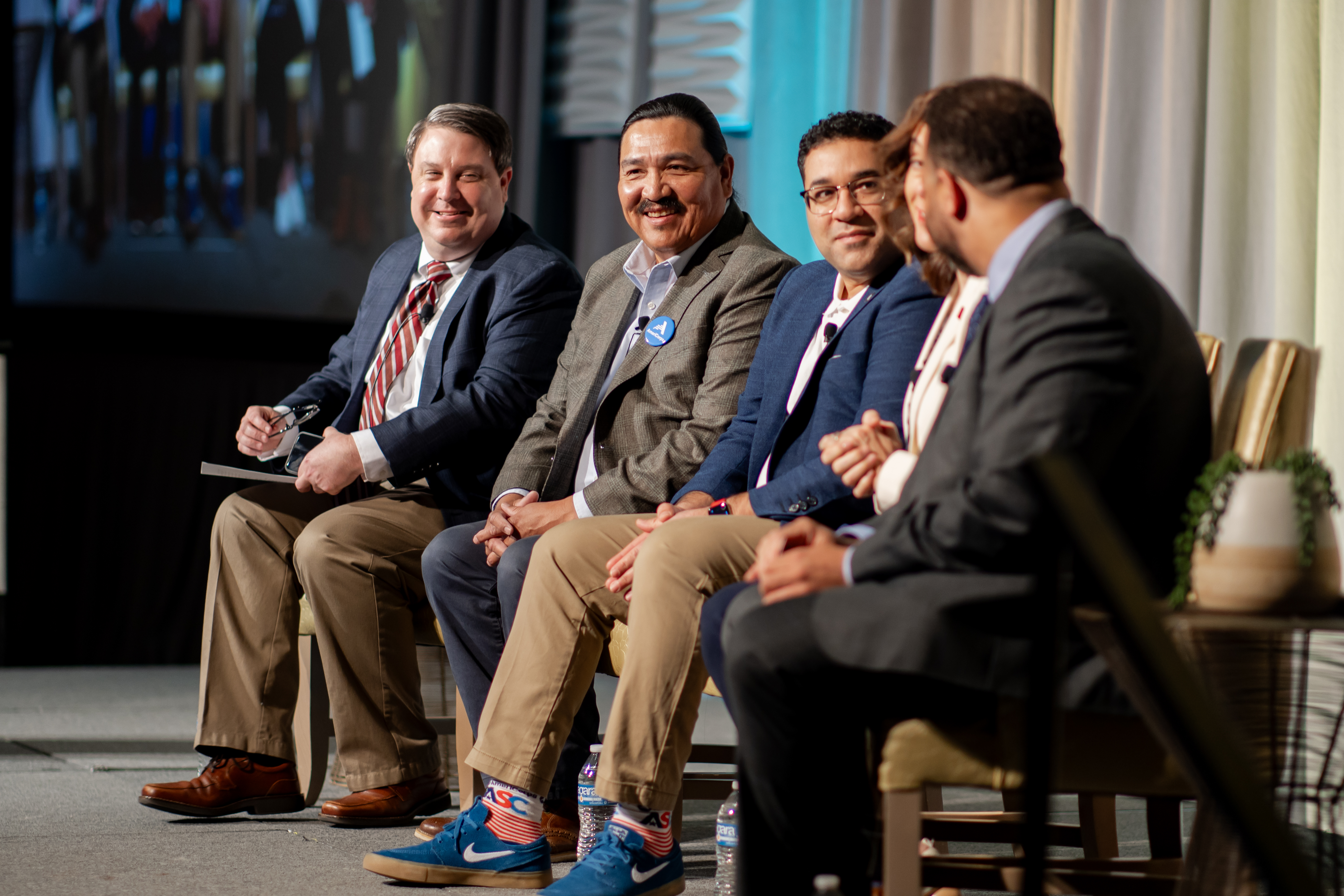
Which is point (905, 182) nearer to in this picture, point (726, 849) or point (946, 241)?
point (946, 241)

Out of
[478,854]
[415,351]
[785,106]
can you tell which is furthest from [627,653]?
[785,106]

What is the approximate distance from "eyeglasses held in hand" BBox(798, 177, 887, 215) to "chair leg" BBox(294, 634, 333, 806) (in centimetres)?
125

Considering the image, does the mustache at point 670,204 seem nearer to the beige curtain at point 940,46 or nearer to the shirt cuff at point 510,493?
the shirt cuff at point 510,493

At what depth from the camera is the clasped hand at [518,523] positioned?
2.31 metres

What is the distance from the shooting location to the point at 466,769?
246cm

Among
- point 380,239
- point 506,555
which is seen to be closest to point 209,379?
point 380,239

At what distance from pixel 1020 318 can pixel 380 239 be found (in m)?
3.98

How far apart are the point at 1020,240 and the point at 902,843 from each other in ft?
1.98

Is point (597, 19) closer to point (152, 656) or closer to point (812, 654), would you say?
point (152, 656)

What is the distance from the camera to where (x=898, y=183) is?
1662 mm

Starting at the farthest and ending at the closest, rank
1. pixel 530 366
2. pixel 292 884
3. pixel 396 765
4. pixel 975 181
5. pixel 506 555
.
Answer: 1. pixel 530 366
2. pixel 396 765
3. pixel 506 555
4. pixel 292 884
5. pixel 975 181

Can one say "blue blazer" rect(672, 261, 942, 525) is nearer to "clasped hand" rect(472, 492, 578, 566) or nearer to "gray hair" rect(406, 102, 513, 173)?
"clasped hand" rect(472, 492, 578, 566)

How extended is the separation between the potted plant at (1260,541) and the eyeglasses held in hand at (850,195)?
880 millimetres

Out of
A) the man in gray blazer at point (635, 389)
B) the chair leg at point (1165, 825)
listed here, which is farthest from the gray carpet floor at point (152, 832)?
the chair leg at point (1165, 825)
